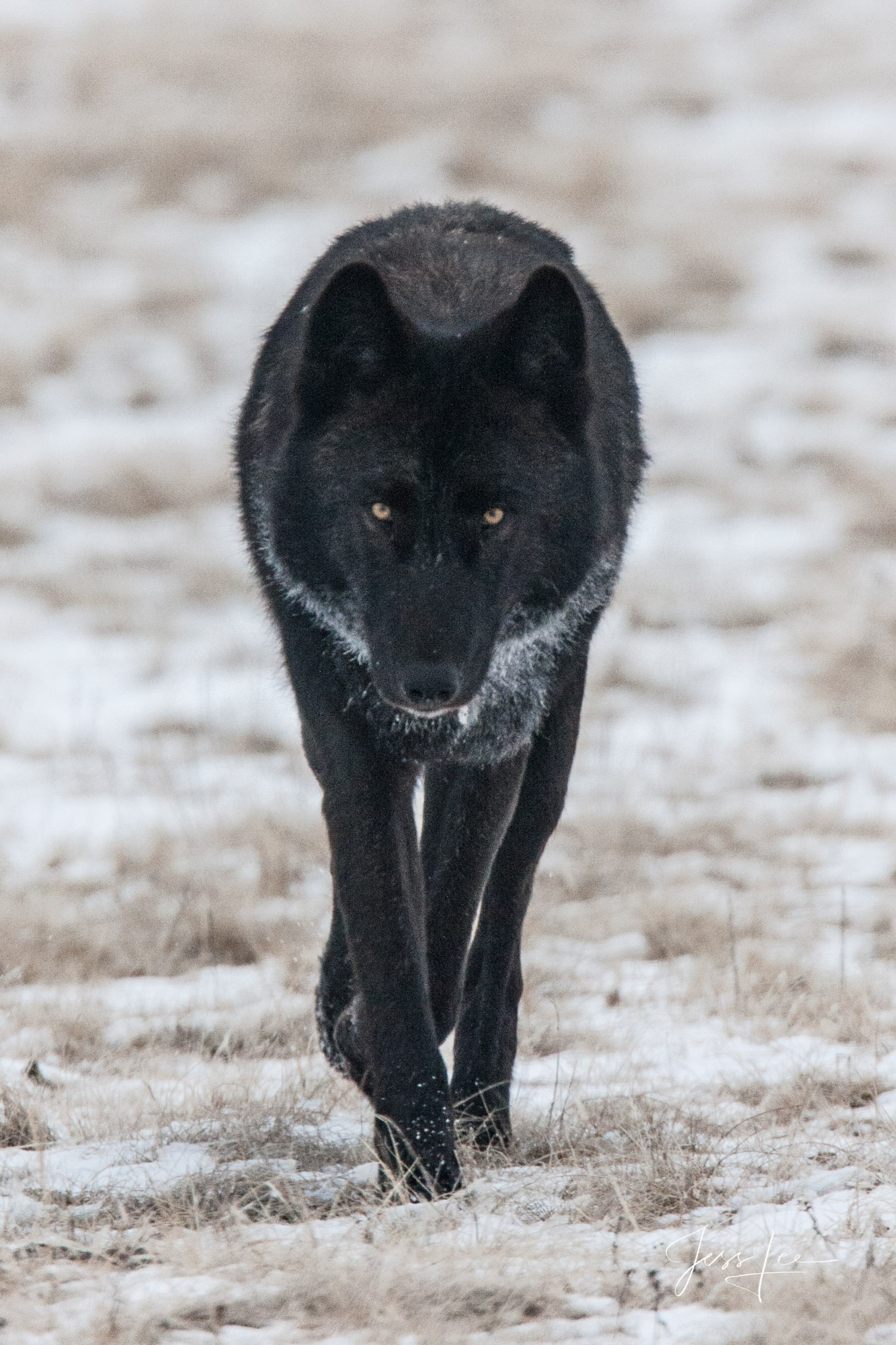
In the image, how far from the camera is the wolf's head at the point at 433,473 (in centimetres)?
334

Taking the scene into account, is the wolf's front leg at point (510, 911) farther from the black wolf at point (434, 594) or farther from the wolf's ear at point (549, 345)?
the wolf's ear at point (549, 345)

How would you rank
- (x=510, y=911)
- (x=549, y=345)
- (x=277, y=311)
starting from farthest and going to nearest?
(x=277, y=311)
(x=510, y=911)
(x=549, y=345)

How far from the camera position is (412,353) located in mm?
3438

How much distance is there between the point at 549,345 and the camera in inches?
140

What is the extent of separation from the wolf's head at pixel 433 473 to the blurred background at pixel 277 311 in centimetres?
90

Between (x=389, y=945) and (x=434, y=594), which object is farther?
(x=389, y=945)

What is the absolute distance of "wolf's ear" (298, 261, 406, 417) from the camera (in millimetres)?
3385

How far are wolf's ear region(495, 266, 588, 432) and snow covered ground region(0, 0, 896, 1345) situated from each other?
5.38ft

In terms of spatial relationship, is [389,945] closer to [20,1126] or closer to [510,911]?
[510,911]

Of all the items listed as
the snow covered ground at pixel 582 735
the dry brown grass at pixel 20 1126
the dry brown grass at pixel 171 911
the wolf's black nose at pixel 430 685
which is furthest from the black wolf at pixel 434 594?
the dry brown grass at pixel 171 911

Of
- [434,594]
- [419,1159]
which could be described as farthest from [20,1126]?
[434,594]

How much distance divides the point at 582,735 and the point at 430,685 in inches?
202

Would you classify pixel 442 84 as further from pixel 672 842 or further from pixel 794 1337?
pixel 794 1337

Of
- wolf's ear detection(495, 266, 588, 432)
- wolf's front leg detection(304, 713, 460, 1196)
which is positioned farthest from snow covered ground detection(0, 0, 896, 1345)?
wolf's ear detection(495, 266, 588, 432)
